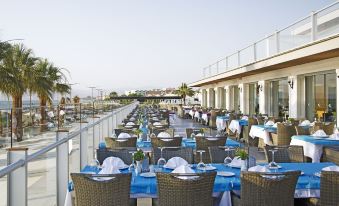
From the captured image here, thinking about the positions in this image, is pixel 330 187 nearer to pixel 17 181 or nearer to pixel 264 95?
pixel 17 181

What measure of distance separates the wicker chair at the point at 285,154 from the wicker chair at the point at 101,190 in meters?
2.45

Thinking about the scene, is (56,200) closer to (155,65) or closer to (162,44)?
(162,44)

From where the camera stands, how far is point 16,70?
2269 centimetres

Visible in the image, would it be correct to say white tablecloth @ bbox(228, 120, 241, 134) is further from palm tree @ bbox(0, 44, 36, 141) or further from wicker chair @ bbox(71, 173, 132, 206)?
wicker chair @ bbox(71, 173, 132, 206)

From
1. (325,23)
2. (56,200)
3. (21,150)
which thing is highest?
(325,23)

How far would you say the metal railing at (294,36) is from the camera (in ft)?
34.3

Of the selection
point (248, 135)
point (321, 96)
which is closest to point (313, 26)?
point (321, 96)

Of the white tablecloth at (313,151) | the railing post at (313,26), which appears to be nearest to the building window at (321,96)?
the railing post at (313,26)

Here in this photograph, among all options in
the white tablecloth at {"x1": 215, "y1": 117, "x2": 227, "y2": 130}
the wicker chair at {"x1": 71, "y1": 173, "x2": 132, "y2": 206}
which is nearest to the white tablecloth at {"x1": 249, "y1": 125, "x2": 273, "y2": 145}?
the white tablecloth at {"x1": 215, "y1": 117, "x2": 227, "y2": 130}

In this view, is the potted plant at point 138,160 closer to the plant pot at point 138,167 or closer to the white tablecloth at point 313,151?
the plant pot at point 138,167

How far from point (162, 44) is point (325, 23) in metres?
21.2

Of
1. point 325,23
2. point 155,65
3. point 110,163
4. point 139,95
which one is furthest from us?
point 139,95

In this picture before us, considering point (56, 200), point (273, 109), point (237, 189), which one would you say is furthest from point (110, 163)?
point (273, 109)

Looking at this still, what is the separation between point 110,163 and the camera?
493 centimetres
